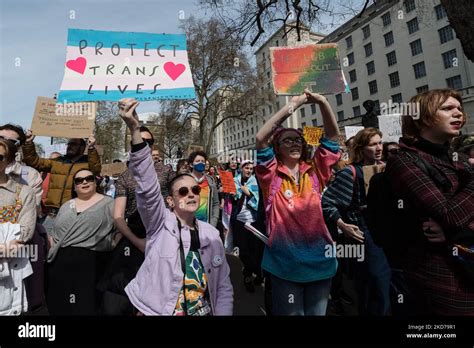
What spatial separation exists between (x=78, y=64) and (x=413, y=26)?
4078 cm

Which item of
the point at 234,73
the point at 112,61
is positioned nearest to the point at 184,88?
the point at 112,61

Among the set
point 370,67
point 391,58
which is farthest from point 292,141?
point 370,67

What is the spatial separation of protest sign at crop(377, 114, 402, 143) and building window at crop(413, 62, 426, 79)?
35864 mm

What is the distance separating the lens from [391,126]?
4.00m

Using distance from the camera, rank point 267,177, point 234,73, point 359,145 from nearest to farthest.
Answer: point 267,177 < point 359,145 < point 234,73

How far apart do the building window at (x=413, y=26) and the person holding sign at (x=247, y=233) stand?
125 feet

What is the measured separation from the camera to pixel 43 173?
3.88 meters

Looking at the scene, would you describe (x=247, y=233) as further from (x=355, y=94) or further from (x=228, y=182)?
(x=355, y=94)

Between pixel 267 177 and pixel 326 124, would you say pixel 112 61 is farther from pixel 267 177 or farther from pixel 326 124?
pixel 326 124

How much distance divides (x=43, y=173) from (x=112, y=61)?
7.17 feet

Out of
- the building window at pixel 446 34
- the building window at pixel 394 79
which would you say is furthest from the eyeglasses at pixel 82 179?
the building window at pixel 394 79

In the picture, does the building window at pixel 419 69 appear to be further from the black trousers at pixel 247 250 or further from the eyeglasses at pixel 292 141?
the eyeglasses at pixel 292 141

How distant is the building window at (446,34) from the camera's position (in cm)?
3025

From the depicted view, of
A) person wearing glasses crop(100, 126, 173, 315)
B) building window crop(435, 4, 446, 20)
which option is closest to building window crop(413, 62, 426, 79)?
building window crop(435, 4, 446, 20)
